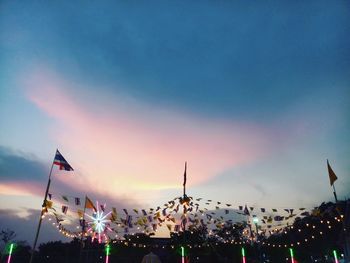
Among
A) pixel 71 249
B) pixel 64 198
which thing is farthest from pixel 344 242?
pixel 71 249

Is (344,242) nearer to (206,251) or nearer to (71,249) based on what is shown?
(206,251)

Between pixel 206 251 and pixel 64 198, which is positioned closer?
pixel 64 198

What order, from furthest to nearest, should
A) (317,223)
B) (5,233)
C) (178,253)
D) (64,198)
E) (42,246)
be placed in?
1. (5,233)
2. (42,246)
3. (317,223)
4. (178,253)
5. (64,198)

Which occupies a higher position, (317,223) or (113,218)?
(317,223)

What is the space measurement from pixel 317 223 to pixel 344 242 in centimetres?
1051

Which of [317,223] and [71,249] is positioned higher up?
[317,223]

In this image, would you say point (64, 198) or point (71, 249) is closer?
point (64, 198)

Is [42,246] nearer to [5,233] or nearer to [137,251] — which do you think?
[137,251]

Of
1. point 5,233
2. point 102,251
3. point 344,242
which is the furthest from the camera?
point 5,233

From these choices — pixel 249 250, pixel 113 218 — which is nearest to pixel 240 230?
pixel 249 250

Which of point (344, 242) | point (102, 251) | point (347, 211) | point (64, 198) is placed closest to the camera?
point (64, 198)

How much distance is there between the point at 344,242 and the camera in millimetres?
36062

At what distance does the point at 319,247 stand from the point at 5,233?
80.4 m

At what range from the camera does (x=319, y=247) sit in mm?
48719
